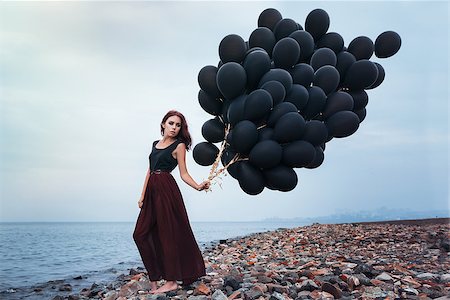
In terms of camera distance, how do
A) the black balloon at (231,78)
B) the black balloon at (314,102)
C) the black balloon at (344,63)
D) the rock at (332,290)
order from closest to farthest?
the rock at (332,290) → the black balloon at (231,78) → the black balloon at (314,102) → the black balloon at (344,63)

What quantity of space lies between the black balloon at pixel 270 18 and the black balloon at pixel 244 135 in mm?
2158

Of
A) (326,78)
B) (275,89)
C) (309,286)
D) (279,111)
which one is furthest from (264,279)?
(326,78)

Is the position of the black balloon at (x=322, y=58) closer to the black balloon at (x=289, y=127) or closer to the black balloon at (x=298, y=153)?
the black balloon at (x=289, y=127)

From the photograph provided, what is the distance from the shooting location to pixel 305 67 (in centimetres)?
632

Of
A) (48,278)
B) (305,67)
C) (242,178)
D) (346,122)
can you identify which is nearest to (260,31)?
(305,67)

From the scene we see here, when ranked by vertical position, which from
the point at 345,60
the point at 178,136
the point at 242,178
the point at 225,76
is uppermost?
the point at 345,60

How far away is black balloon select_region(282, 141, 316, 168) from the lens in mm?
5688

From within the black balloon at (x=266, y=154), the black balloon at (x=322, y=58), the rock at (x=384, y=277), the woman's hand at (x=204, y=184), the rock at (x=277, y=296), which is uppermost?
the black balloon at (x=322, y=58)

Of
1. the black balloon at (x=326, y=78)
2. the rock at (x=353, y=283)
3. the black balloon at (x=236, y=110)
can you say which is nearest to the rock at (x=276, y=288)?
the rock at (x=353, y=283)

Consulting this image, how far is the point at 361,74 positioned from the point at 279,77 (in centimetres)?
165

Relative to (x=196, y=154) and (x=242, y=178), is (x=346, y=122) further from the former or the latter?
(x=196, y=154)

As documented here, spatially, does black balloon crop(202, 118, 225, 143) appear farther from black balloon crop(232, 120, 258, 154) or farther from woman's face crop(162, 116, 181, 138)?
woman's face crop(162, 116, 181, 138)

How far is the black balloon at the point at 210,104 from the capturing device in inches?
244

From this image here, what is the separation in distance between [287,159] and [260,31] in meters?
1.97
